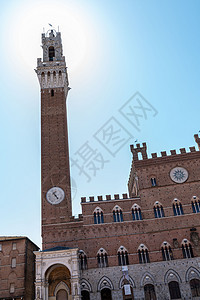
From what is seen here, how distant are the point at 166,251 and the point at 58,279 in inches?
506

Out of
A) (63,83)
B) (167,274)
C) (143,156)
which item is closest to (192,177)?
(143,156)

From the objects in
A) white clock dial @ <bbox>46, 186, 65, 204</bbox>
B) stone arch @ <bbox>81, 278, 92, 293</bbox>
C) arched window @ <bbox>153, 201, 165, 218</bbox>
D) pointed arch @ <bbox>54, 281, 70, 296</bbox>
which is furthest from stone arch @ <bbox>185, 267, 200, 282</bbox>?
white clock dial @ <bbox>46, 186, 65, 204</bbox>

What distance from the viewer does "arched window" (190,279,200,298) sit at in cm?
3115

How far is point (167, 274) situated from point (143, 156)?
1470cm

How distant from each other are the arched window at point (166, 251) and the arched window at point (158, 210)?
3.34 meters

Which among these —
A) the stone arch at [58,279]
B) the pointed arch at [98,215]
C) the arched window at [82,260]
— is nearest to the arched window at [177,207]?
the pointed arch at [98,215]

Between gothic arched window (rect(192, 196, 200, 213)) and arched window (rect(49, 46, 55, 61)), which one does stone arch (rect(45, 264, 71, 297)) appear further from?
arched window (rect(49, 46, 55, 61))

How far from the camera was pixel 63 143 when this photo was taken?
40.8 m

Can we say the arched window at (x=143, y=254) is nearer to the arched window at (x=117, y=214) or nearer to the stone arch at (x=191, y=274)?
the arched window at (x=117, y=214)

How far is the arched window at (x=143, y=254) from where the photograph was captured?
33.1 m

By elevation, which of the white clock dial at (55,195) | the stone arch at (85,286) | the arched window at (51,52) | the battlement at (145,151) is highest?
the arched window at (51,52)

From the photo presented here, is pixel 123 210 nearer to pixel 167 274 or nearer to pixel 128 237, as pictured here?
pixel 128 237

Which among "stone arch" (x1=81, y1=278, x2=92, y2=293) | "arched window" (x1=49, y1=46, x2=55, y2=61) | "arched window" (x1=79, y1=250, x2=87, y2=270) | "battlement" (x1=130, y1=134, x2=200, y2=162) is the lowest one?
"stone arch" (x1=81, y1=278, x2=92, y2=293)

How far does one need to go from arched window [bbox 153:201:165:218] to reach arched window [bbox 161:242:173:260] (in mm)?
3337
